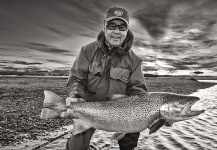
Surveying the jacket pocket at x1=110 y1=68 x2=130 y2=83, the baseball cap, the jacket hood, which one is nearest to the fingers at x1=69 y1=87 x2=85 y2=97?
the jacket pocket at x1=110 y1=68 x2=130 y2=83

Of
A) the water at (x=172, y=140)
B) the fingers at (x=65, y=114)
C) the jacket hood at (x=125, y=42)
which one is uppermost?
the jacket hood at (x=125, y=42)

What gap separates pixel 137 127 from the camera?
3.24m

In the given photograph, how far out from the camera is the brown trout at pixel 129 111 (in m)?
3.21

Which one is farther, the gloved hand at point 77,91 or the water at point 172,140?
the water at point 172,140

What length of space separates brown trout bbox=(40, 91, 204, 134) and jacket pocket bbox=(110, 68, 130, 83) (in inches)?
18.2

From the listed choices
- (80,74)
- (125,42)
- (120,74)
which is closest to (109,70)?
(120,74)

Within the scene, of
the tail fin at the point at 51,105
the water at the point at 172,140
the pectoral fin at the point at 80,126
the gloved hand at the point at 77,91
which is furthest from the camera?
the water at the point at 172,140

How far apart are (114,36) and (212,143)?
3.74 m

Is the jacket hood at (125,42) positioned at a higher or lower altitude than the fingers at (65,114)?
higher

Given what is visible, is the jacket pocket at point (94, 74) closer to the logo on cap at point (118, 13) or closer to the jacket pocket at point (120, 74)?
the jacket pocket at point (120, 74)

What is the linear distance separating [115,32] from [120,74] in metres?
0.78

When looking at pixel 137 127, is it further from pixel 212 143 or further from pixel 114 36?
pixel 212 143

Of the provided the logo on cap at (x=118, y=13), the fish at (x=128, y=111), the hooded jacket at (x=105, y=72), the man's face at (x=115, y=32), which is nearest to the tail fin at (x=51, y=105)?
the fish at (x=128, y=111)

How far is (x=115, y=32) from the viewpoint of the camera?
381 cm
